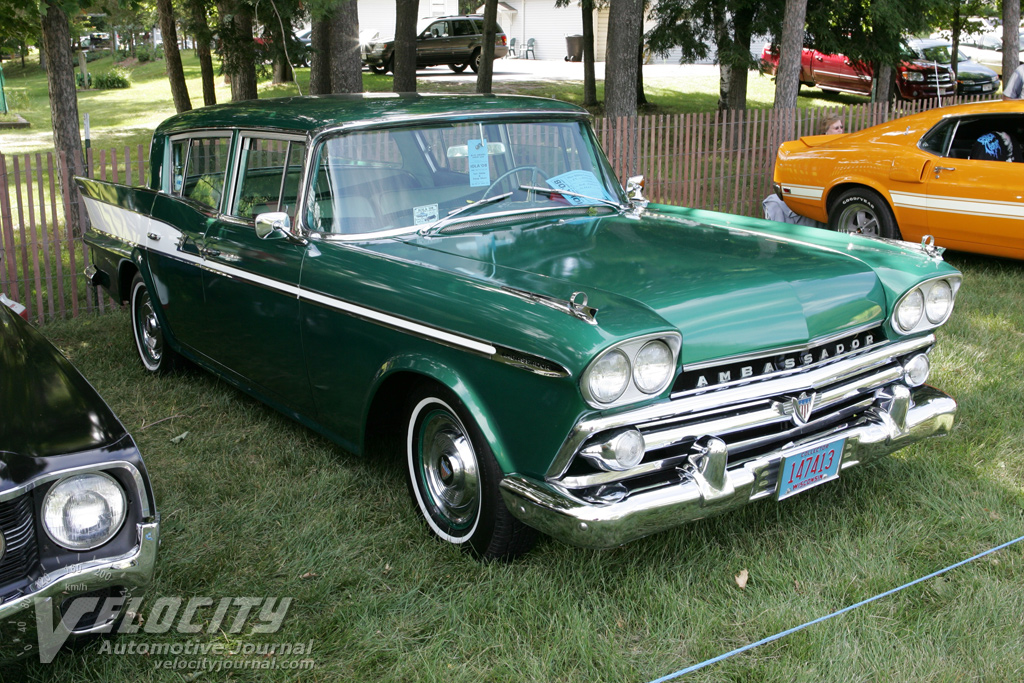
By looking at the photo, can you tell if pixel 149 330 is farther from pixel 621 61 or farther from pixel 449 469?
pixel 621 61

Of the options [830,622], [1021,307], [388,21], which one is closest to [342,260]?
[830,622]

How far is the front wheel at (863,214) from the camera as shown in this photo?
7430mm

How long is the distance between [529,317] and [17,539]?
1489 mm

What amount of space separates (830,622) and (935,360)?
285cm

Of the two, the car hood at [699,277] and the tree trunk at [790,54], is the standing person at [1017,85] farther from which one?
the car hood at [699,277]

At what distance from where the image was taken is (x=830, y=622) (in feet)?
9.27

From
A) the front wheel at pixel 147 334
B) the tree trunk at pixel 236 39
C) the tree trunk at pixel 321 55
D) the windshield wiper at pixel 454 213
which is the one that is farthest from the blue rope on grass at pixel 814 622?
the tree trunk at pixel 236 39

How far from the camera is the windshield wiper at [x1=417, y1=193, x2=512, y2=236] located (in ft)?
11.9

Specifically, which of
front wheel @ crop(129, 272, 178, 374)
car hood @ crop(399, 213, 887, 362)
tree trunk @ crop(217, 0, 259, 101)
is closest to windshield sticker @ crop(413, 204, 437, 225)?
car hood @ crop(399, 213, 887, 362)

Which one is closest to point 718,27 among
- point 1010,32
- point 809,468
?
point 1010,32

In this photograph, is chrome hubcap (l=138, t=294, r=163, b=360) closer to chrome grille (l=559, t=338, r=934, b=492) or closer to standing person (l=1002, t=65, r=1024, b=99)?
chrome grille (l=559, t=338, r=934, b=492)

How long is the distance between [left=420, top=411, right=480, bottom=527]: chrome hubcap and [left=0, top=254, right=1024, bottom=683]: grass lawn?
175mm

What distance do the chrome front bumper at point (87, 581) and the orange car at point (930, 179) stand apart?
6.49 m

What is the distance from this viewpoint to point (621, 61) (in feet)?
31.8
